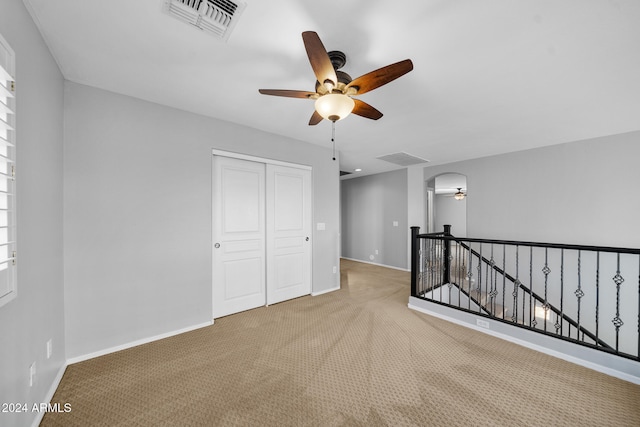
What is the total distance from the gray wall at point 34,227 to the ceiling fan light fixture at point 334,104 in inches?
66.9

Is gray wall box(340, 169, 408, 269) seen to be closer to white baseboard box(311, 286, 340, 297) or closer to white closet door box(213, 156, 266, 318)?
white baseboard box(311, 286, 340, 297)

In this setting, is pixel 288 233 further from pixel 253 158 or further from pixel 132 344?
pixel 132 344

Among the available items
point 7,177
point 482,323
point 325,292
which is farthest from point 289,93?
point 325,292

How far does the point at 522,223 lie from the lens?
445cm

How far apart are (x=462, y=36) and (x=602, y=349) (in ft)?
9.28

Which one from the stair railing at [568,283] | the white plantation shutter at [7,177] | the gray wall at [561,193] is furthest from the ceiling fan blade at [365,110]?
the gray wall at [561,193]

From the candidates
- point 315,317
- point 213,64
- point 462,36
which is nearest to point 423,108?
point 462,36

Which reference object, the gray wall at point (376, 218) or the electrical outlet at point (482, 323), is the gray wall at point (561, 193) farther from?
the electrical outlet at point (482, 323)

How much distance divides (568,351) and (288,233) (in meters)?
3.33

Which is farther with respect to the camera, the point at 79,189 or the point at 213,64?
the point at 79,189

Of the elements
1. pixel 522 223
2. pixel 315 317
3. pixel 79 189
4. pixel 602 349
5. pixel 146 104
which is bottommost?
pixel 315 317

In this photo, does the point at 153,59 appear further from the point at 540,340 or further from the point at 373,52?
the point at 540,340

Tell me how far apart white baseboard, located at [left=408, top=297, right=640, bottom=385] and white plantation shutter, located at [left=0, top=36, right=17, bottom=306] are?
3.80 meters

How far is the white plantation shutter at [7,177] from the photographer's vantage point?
3.76 feet
